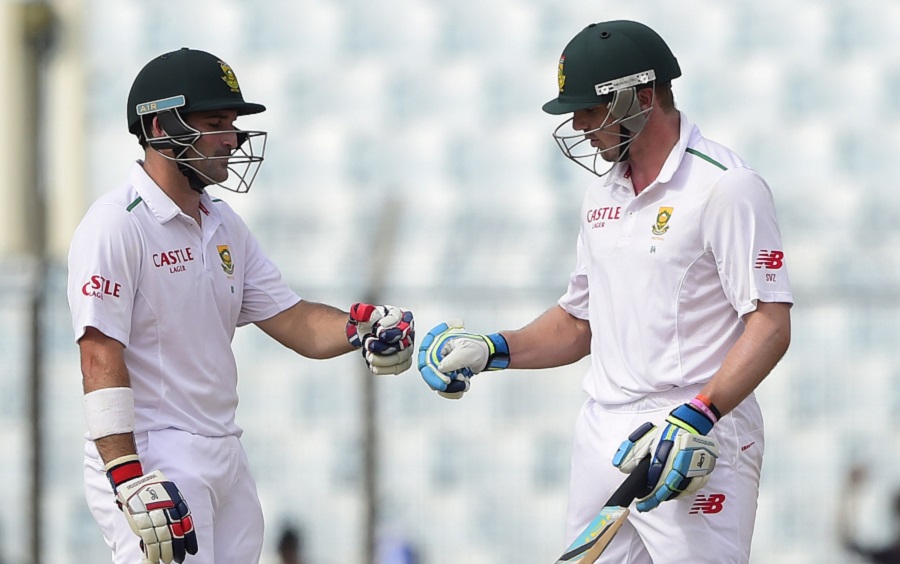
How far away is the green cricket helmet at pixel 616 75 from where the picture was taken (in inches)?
160

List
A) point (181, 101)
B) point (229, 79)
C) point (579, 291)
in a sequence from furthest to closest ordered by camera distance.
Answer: point (579, 291)
point (229, 79)
point (181, 101)

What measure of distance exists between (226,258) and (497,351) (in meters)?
0.81

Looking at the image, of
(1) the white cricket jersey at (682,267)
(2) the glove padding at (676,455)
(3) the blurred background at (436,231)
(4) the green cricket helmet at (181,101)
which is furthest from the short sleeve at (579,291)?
(3) the blurred background at (436,231)

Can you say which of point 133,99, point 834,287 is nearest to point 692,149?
point 133,99

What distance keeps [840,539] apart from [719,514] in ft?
11.4

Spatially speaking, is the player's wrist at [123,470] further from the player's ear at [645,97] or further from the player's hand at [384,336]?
the player's ear at [645,97]

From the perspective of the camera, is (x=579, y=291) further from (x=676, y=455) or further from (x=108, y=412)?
(x=108, y=412)

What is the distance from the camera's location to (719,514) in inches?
156

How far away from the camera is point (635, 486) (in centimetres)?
386

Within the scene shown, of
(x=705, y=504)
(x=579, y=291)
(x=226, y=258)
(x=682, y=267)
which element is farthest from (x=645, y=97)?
(x=226, y=258)

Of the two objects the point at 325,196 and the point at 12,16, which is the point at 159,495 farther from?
the point at 12,16

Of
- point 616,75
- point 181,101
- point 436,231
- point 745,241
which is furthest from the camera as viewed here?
point 436,231

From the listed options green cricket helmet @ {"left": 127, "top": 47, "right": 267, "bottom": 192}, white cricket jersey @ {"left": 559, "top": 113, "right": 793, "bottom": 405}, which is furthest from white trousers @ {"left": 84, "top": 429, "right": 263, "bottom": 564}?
white cricket jersey @ {"left": 559, "top": 113, "right": 793, "bottom": 405}

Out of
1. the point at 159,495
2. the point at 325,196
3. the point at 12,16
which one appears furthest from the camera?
the point at 12,16
